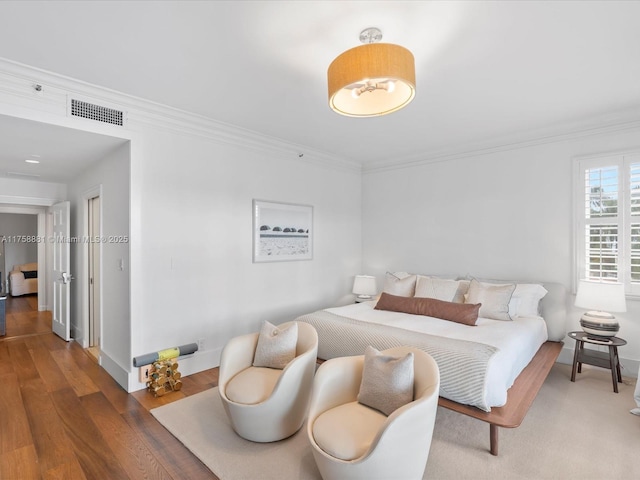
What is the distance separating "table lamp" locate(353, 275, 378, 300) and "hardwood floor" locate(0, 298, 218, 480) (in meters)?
2.25

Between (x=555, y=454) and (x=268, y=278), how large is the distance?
3122 millimetres

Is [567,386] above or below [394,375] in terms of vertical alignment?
below

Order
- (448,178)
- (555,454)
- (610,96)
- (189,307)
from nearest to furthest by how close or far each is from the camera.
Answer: (555,454), (610,96), (189,307), (448,178)

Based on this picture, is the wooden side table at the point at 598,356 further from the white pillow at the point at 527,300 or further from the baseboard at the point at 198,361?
the baseboard at the point at 198,361

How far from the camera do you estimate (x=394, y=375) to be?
1930 mm

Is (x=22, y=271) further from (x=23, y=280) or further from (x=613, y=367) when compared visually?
(x=613, y=367)

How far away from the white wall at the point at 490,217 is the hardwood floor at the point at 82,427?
325cm

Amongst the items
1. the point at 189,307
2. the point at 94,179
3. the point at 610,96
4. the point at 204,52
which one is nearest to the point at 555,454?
the point at 610,96

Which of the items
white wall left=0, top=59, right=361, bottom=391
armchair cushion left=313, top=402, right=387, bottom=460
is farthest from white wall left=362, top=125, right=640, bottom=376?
armchair cushion left=313, top=402, right=387, bottom=460

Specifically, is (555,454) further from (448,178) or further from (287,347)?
(448,178)

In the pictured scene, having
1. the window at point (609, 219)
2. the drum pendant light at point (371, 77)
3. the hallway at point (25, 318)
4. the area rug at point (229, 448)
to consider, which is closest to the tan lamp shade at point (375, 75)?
the drum pendant light at point (371, 77)

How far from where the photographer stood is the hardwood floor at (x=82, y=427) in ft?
6.71

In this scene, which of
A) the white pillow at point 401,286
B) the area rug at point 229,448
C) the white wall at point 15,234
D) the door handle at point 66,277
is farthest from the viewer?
the white wall at point 15,234

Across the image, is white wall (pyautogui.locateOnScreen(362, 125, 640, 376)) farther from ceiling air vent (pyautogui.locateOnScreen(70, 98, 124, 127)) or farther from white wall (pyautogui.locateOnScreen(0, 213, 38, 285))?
white wall (pyautogui.locateOnScreen(0, 213, 38, 285))
